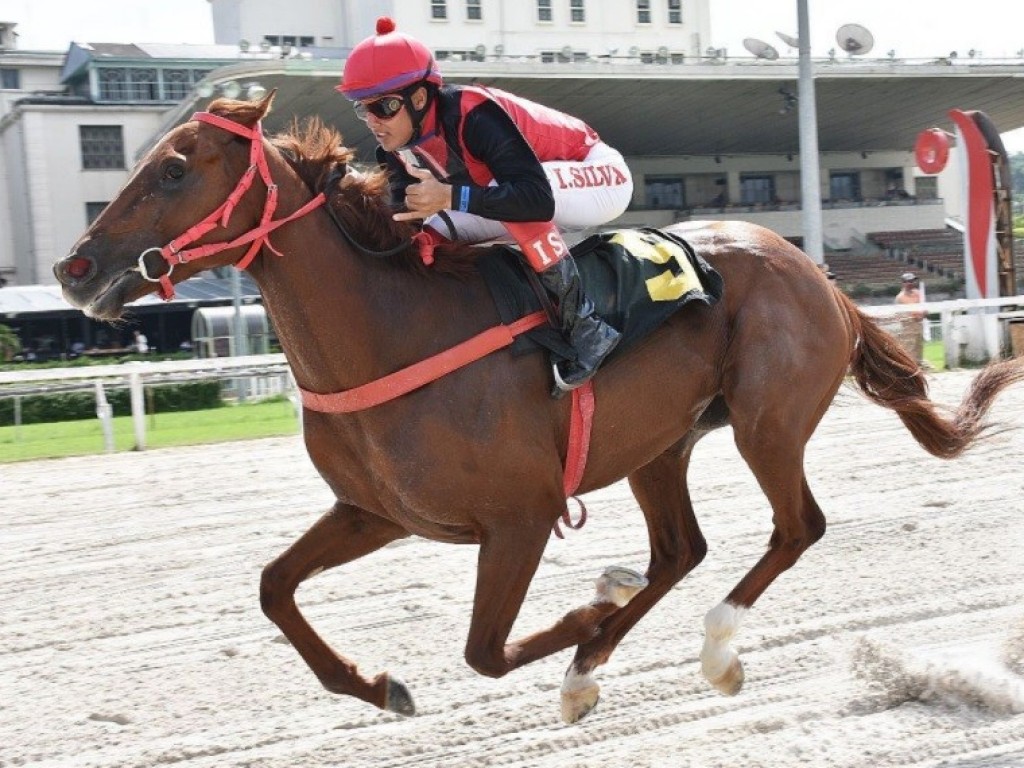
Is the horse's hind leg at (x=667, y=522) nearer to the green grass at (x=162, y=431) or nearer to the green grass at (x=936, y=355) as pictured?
the green grass at (x=162, y=431)

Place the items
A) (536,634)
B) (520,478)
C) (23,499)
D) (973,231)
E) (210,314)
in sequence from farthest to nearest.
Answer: (210,314)
(973,231)
(23,499)
(536,634)
(520,478)

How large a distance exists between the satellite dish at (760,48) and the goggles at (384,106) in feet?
108

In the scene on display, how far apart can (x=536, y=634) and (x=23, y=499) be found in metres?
6.07

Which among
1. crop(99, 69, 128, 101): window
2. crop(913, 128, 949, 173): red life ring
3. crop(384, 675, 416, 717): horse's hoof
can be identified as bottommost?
crop(384, 675, 416, 717): horse's hoof

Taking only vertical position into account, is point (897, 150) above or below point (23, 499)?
above

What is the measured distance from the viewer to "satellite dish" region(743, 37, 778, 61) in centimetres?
3481

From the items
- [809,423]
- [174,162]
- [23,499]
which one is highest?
[174,162]

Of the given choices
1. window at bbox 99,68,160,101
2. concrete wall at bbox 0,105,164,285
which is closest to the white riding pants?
concrete wall at bbox 0,105,164,285

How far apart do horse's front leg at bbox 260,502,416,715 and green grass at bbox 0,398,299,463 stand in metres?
8.22

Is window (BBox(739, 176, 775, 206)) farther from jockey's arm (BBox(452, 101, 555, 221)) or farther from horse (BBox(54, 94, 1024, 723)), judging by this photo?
jockey's arm (BBox(452, 101, 555, 221))

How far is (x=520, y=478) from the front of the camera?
11.9 feet

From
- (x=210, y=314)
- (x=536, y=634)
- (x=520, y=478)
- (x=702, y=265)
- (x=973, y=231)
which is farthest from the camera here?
(x=210, y=314)

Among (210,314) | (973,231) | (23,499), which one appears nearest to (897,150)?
(210,314)

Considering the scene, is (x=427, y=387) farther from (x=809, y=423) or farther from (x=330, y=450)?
(x=809, y=423)
